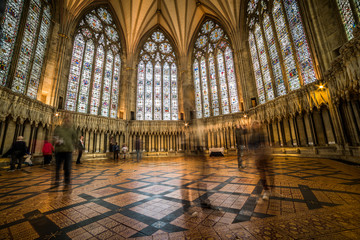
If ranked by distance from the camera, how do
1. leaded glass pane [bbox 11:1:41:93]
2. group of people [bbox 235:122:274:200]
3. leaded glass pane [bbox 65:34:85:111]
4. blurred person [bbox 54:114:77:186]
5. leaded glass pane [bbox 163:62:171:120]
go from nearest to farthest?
group of people [bbox 235:122:274:200] < blurred person [bbox 54:114:77:186] < leaded glass pane [bbox 11:1:41:93] < leaded glass pane [bbox 65:34:85:111] < leaded glass pane [bbox 163:62:171:120]

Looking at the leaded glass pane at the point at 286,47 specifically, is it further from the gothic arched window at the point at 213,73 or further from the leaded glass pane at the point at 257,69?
the gothic arched window at the point at 213,73

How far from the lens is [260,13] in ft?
43.0

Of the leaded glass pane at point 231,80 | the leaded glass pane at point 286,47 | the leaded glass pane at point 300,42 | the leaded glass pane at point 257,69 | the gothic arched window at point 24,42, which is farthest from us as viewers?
the leaded glass pane at point 231,80

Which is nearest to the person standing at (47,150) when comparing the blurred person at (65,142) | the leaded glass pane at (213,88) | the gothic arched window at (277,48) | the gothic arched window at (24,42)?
the gothic arched window at (24,42)

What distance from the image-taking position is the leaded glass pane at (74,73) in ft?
41.0

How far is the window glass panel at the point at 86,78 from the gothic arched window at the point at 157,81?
5148 millimetres

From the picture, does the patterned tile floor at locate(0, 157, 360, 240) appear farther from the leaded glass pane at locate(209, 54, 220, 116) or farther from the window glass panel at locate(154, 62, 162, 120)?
the window glass panel at locate(154, 62, 162, 120)

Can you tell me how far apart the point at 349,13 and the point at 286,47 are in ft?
14.1

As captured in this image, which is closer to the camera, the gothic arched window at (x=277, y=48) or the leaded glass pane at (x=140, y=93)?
the gothic arched window at (x=277, y=48)

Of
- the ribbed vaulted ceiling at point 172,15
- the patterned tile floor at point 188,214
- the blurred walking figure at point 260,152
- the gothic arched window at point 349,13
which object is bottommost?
the patterned tile floor at point 188,214

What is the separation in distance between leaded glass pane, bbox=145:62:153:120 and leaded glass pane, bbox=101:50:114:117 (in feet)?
13.5

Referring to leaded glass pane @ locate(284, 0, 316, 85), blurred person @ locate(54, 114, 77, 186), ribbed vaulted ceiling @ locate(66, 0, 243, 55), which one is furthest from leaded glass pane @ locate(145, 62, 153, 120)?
leaded glass pane @ locate(284, 0, 316, 85)

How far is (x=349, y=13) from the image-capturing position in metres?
6.52

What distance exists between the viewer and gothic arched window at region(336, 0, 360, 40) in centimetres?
615
